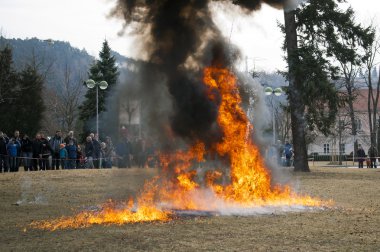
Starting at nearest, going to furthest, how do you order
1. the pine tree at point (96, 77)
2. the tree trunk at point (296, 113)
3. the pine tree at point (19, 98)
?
the tree trunk at point (296, 113) < the pine tree at point (96, 77) < the pine tree at point (19, 98)

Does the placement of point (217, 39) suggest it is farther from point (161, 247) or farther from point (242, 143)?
point (161, 247)

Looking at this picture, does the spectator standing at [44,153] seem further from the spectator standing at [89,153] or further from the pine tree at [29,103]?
the pine tree at [29,103]

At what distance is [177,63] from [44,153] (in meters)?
17.0

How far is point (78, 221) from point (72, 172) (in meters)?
14.4

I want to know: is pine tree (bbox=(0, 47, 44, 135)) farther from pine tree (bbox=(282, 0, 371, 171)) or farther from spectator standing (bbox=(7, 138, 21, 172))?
pine tree (bbox=(282, 0, 371, 171))

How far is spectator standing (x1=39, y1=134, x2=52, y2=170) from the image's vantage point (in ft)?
89.8

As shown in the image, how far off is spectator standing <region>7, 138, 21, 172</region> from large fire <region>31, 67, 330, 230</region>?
48.6 ft

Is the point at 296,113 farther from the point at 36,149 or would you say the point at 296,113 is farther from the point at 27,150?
the point at 27,150

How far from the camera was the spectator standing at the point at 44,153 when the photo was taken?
2736 cm

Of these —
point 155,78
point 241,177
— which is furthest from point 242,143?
point 155,78

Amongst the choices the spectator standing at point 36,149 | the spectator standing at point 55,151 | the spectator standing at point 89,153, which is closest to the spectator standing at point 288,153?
the spectator standing at point 89,153

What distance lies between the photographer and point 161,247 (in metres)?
7.83

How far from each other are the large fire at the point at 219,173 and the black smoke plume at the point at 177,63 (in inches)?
11.8

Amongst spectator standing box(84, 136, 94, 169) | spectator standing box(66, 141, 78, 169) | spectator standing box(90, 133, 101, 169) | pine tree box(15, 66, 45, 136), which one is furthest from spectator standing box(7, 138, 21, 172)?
pine tree box(15, 66, 45, 136)
